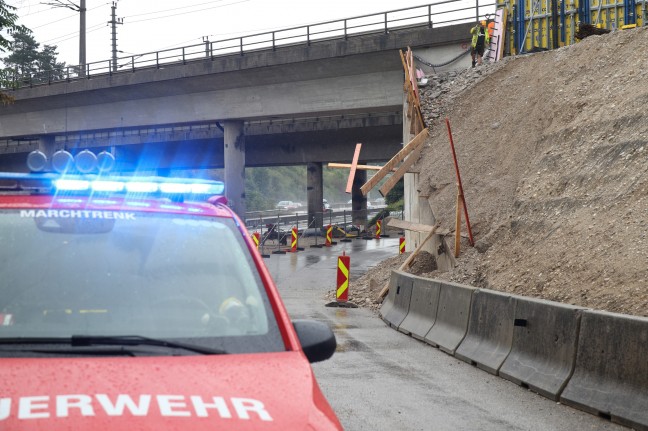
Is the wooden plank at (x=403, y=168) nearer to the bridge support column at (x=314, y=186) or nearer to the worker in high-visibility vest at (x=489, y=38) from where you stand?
the worker in high-visibility vest at (x=489, y=38)

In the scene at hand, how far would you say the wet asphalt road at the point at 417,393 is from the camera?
27.0 ft

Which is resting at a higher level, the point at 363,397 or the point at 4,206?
the point at 4,206

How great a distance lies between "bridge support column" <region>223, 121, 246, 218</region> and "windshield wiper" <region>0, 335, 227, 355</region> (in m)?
42.0

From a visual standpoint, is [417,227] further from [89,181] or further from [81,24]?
[81,24]

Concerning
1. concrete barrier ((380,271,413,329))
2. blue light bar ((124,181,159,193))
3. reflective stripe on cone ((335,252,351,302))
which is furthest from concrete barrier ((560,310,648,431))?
reflective stripe on cone ((335,252,351,302))

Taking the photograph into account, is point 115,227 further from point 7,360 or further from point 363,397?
point 363,397

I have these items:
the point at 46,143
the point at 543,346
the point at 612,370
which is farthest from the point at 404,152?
the point at 46,143

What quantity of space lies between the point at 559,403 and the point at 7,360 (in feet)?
22.2

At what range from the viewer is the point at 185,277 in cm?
436

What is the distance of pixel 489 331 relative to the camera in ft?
38.8

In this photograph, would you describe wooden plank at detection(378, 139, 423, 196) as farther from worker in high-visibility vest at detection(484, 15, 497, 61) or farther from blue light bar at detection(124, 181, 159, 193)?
blue light bar at detection(124, 181, 159, 193)

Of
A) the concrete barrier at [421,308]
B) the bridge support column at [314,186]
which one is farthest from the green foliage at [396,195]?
the concrete barrier at [421,308]

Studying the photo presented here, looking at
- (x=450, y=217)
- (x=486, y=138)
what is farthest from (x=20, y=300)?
(x=486, y=138)

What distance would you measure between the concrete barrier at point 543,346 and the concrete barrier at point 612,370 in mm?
191
